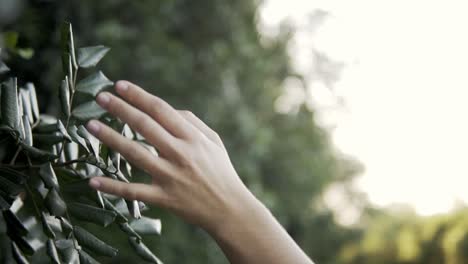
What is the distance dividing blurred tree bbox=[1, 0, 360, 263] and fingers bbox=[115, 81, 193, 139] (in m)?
2.27

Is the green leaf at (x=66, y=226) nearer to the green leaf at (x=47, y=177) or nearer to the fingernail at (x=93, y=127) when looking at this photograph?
the green leaf at (x=47, y=177)

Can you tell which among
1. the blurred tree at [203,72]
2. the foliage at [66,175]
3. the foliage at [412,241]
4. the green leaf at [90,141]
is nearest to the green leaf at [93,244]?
the foliage at [66,175]

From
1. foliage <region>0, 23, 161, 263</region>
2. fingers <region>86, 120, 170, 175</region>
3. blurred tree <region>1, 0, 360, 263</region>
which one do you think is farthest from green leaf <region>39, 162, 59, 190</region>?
blurred tree <region>1, 0, 360, 263</region>

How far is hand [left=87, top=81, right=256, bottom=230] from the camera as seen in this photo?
0.53m

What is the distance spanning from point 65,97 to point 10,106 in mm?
55

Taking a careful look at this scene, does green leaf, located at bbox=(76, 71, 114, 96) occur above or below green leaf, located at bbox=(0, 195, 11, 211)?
above

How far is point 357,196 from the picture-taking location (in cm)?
942

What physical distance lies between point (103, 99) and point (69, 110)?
0.14 meters

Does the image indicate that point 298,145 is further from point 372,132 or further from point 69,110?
point 69,110

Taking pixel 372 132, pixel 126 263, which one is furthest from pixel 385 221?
pixel 126 263

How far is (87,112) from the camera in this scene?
0.69 metres

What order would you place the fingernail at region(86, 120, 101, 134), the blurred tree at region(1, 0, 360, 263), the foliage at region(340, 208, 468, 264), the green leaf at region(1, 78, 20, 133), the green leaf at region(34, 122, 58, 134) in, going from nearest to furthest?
the fingernail at region(86, 120, 101, 134) < the green leaf at region(1, 78, 20, 133) < the green leaf at region(34, 122, 58, 134) < the blurred tree at region(1, 0, 360, 263) < the foliage at region(340, 208, 468, 264)

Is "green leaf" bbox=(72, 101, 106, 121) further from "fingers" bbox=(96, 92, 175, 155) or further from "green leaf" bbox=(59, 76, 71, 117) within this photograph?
"fingers" bbox=(96, 92, 175, 155)

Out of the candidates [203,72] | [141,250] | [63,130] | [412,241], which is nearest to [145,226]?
[141,250]
